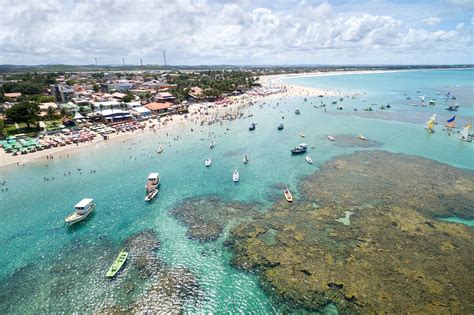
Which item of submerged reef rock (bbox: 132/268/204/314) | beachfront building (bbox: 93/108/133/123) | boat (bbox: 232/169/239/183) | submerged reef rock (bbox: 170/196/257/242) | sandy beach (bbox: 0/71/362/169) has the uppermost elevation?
beachfront building (bbox: 93/108/133/123)

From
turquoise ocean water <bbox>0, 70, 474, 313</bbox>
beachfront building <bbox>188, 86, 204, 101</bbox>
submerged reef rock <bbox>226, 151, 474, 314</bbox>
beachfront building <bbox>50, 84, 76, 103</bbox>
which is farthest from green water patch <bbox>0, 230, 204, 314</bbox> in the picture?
beachfront building <bbox>188, 86, 204, 101</bbox>

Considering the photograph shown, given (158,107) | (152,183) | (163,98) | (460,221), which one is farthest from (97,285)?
(163,98)

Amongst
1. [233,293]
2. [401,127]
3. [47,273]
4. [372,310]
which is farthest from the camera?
[401,127]

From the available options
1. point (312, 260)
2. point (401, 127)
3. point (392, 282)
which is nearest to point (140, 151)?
point (312, 260)

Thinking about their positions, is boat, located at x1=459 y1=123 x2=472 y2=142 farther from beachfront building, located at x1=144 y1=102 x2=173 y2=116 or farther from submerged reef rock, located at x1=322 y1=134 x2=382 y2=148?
beachfront building, located at x1=144 y1=102 x2=173 y2=116

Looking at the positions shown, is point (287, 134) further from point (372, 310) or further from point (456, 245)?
point (372, 310)
